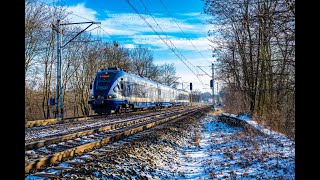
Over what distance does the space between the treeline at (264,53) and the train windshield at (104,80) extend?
8.65 meters

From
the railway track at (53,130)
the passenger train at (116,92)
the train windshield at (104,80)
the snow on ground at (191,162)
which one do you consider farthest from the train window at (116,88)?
the snow on ground at (191,162)

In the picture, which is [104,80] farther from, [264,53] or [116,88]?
[264,53]

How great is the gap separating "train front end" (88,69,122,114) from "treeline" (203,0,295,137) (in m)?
8.52

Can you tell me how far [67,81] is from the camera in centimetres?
3641

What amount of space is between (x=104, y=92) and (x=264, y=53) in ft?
39.5

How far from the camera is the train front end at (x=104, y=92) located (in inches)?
855

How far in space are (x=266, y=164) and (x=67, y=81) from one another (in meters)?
32.6

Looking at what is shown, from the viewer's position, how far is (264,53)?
14.9 metres

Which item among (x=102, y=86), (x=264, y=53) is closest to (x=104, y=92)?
(x=102, y=86)

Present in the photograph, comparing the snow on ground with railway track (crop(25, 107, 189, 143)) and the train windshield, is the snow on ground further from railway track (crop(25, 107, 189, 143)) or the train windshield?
the train windshield

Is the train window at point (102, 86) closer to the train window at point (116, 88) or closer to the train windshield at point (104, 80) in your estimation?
the train windshield at point (104, 80)
